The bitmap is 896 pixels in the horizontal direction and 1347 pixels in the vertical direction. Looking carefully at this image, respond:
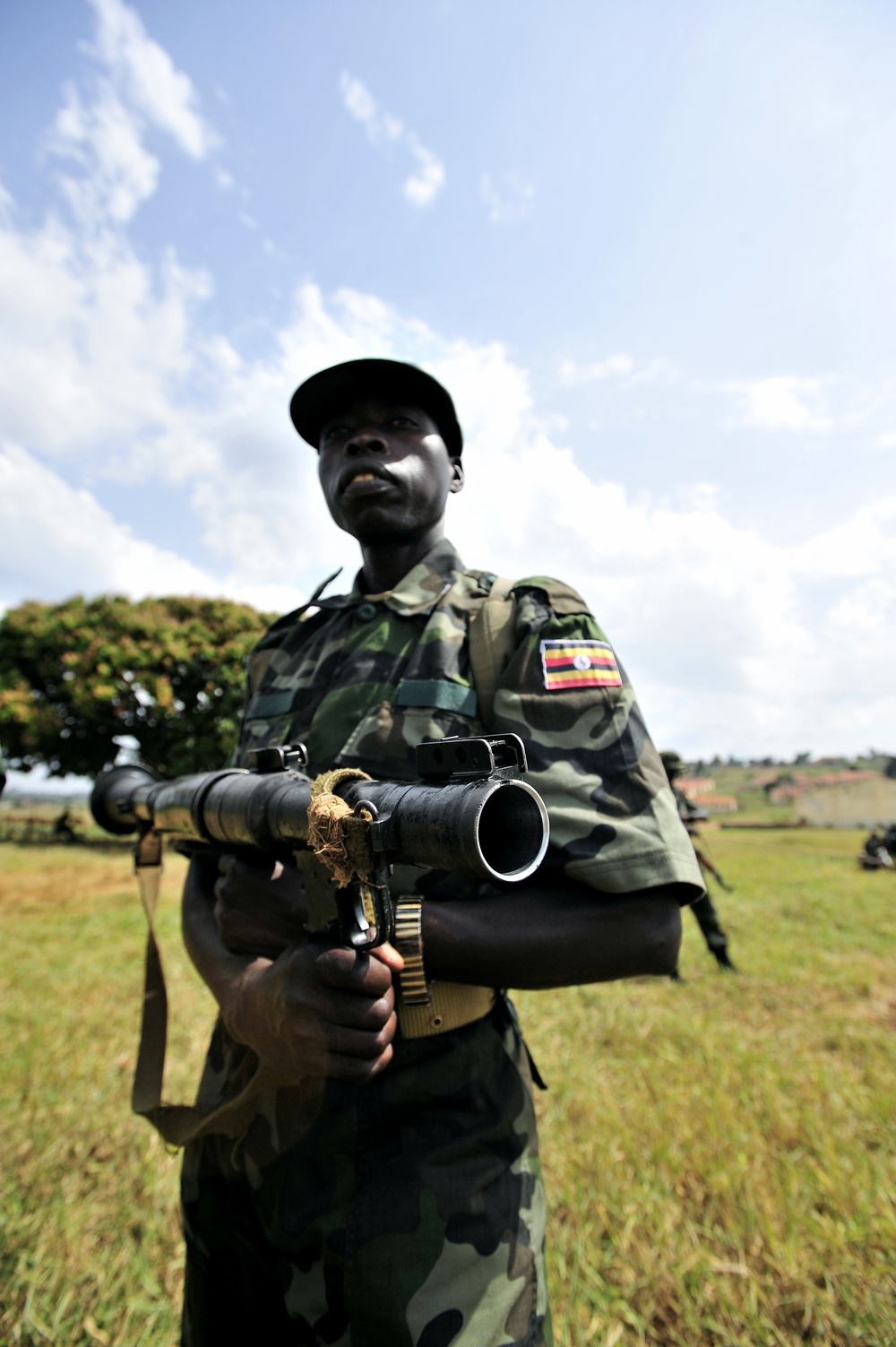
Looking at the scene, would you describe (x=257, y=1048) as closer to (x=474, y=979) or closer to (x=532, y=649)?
(x=474, y=979)

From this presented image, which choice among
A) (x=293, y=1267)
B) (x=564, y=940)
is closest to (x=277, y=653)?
(x=564, y=940)

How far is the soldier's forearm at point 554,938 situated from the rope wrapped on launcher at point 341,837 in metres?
0.41

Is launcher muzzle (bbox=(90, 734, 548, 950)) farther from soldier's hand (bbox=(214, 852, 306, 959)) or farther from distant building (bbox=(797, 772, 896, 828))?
distant building (bbox=(797, 772, 896, 828))

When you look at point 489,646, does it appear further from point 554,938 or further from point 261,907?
point 261,907

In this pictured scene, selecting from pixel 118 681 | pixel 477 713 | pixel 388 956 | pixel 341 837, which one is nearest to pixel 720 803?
pixel 118 681

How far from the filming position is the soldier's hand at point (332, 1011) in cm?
123

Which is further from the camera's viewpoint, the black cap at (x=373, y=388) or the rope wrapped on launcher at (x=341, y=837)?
the black cap at (x=373, y=388)

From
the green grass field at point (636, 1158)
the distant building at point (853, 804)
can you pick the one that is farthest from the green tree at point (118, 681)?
the distant building at point (853, 804)

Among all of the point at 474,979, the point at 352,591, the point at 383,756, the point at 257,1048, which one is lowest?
the point at 257,1048

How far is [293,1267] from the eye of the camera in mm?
1455

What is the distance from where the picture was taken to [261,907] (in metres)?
1.63

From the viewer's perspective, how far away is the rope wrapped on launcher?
104 centimetres

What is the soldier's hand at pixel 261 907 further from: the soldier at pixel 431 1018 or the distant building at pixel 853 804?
the distant building at pixel 853 804

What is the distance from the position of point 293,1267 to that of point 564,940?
938mm
